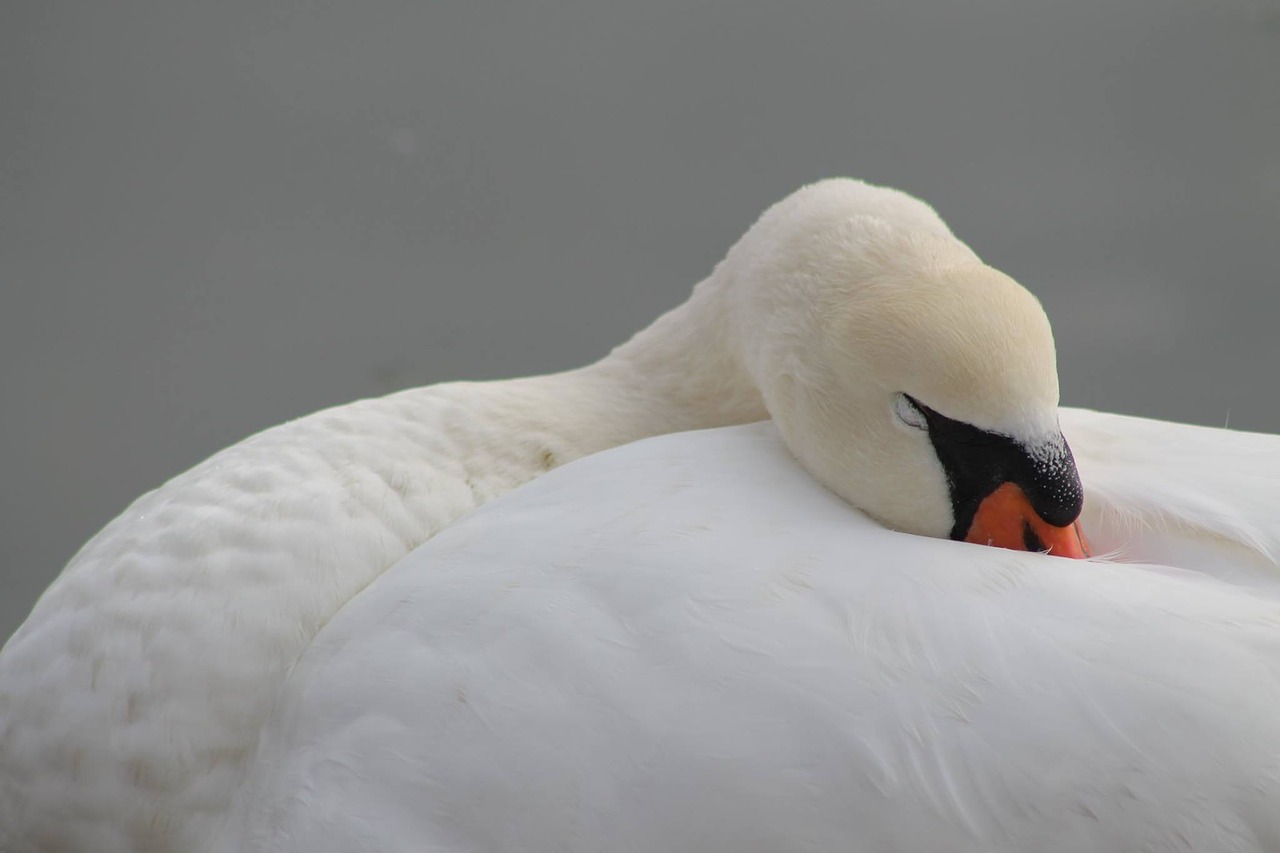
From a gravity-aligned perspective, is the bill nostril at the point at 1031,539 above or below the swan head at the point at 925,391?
below

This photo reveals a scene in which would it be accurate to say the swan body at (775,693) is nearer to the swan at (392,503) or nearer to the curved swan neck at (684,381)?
the swan at (392,503)

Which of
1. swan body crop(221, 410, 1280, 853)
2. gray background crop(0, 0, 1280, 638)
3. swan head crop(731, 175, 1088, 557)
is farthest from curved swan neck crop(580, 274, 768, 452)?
gray background crop(0, 0, 1280, 638)

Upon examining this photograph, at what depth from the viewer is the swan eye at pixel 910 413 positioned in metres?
1.01

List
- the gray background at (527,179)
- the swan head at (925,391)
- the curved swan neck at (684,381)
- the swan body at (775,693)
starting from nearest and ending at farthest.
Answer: the swan body at (775,693) < the swan head at (925,391) < the curved swan neck at (684,381) < the gray background at (527,179)

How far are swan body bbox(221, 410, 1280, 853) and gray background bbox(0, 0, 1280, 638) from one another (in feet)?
3.54

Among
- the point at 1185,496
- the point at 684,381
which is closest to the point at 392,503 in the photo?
the point at 684,381

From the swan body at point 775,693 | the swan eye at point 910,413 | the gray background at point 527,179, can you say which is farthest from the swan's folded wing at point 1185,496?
the gray background at point 527,179

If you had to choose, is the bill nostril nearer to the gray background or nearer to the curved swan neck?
the curved swan neck

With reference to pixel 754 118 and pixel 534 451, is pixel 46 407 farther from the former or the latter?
pixel 754 118

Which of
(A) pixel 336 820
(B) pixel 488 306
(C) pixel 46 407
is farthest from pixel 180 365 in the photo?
(A) pixel 336 820

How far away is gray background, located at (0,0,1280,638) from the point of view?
2068mm

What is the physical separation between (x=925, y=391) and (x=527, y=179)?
1402 millimetres

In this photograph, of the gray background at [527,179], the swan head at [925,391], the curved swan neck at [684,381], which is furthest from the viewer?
the gray background at [527,179]

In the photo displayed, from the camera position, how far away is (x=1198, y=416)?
2029 mm
